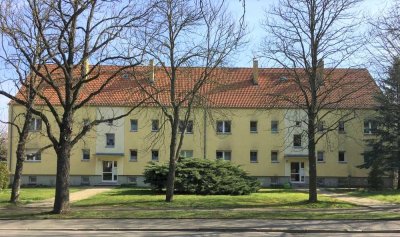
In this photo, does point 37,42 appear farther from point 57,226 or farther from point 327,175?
point 327,175

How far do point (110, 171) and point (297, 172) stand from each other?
17654 millimetres

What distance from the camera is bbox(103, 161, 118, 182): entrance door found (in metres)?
47.5

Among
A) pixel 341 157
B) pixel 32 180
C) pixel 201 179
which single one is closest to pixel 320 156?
pixel 341 157

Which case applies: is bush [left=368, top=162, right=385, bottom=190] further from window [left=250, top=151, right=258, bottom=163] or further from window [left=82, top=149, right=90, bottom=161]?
window [left=82, top=149, right=90, bottom=161]

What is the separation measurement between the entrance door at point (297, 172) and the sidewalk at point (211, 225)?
30.3 meters

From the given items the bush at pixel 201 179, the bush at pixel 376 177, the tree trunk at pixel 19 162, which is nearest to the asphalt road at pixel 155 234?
the tree trunk at pixel 19 162

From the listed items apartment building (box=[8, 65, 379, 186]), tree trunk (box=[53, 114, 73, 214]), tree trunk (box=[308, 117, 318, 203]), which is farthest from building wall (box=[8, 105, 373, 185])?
tree trunk (box=[53, 114, 73, 214])

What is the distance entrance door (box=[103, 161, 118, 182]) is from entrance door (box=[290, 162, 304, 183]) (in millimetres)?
16570

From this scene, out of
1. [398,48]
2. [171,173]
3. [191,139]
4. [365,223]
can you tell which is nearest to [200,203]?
[171,173]

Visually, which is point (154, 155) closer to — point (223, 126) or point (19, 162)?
point (223, 126)

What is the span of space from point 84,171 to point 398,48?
31342 millimetres

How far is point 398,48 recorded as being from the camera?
24.7 meters

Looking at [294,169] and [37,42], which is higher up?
[37,42]

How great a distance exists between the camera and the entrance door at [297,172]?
48.0 metres
